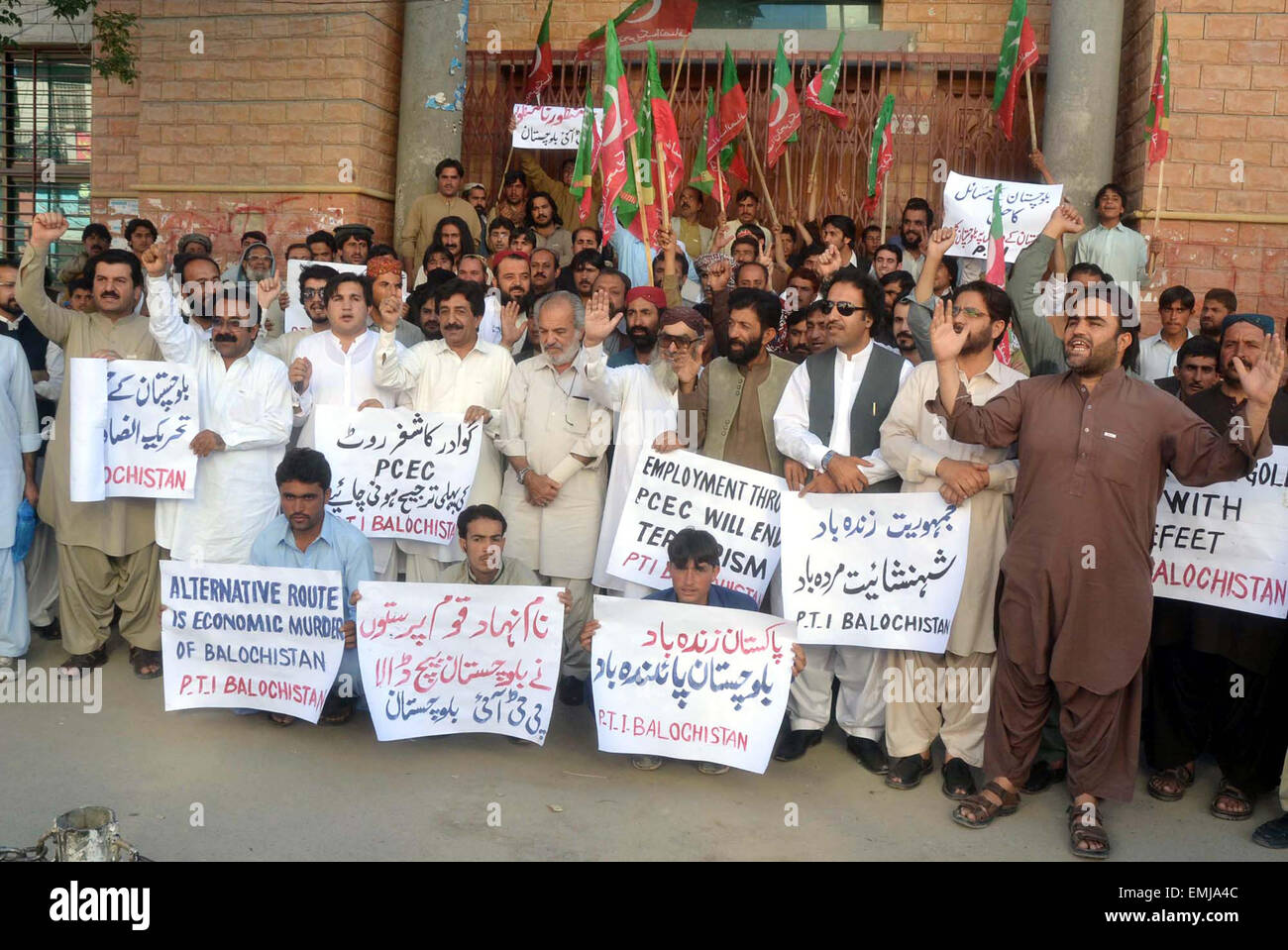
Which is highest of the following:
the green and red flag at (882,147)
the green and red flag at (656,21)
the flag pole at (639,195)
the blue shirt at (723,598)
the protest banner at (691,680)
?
the green and red flag at (656,21)

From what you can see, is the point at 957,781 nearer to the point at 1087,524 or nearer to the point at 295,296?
the point at 1087,524

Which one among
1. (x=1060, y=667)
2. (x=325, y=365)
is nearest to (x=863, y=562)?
(x=1060, y=667)

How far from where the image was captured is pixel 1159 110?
8.65m

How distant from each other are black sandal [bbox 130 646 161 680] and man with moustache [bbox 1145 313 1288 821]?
4.71 metres

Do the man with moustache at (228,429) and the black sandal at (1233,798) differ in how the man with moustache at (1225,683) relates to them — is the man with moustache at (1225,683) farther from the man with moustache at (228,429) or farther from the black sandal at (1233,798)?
the man with moustache at (228,429)

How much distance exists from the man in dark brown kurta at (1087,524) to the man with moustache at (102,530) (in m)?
4.08

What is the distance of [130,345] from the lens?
6.56 m

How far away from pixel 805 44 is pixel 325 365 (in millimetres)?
6960

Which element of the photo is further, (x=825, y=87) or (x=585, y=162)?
(x=825, y=87)

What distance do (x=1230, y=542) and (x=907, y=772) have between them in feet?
5.32

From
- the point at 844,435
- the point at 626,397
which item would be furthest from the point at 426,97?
the point at 844,435

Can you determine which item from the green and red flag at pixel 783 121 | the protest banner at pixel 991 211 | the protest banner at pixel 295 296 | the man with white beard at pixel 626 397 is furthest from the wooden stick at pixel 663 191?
the green and red flag at pixel 783 121

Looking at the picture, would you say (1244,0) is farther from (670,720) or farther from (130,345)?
(130,345)

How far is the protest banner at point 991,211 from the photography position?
8219 mm
